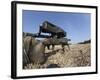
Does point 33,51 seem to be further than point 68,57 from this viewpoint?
No

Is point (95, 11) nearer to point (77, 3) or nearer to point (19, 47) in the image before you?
point (77, 3)

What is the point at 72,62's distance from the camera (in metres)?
2.03

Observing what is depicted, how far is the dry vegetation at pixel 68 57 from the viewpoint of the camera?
1.95 metres

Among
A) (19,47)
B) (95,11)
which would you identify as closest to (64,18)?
(95,11)

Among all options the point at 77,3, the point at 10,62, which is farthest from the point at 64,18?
the point at 10,62

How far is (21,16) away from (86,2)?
622 mm

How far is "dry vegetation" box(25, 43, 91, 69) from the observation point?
1.95 meters

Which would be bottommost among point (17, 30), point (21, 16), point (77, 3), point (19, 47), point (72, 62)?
point (72, 62)

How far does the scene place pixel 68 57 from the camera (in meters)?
2.02

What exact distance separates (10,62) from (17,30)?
26 centimetres
